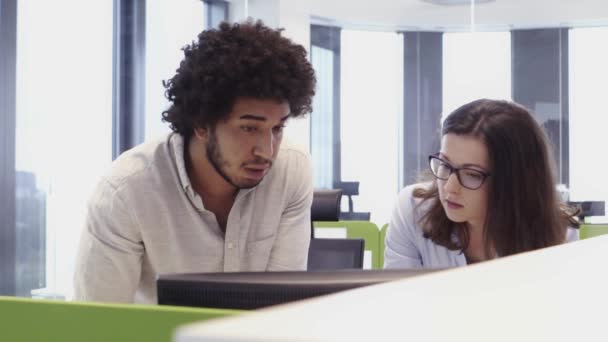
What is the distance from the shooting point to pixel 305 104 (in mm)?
2064

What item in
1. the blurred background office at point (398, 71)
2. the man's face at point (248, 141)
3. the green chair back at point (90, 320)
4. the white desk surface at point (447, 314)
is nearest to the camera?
the white desk surface at point (447, 314)

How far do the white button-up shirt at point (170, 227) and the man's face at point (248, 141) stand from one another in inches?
2.3

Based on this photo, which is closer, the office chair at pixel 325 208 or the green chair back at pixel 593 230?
the office chair at pixel 325 208

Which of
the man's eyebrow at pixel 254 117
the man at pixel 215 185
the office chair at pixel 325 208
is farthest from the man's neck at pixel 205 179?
the office chair at pixel 325 208

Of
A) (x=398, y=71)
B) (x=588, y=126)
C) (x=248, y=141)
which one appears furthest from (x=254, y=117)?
(x=588, y=126)

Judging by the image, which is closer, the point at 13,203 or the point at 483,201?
the point at 483,201

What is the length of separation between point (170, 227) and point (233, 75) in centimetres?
41

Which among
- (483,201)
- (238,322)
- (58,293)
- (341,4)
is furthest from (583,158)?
(238,322)

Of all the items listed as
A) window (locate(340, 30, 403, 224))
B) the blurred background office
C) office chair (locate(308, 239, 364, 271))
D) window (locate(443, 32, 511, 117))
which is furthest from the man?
window (locate(443, 32, 511, 117))

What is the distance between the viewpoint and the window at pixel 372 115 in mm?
6574

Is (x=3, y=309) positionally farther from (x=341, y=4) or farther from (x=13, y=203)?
(x=341, y=4)

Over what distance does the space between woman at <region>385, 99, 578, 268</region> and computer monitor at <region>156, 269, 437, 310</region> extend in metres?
1.20

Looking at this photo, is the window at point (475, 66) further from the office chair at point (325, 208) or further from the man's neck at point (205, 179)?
the man's neck at point (205, 179)

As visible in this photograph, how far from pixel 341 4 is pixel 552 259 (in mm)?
5657
